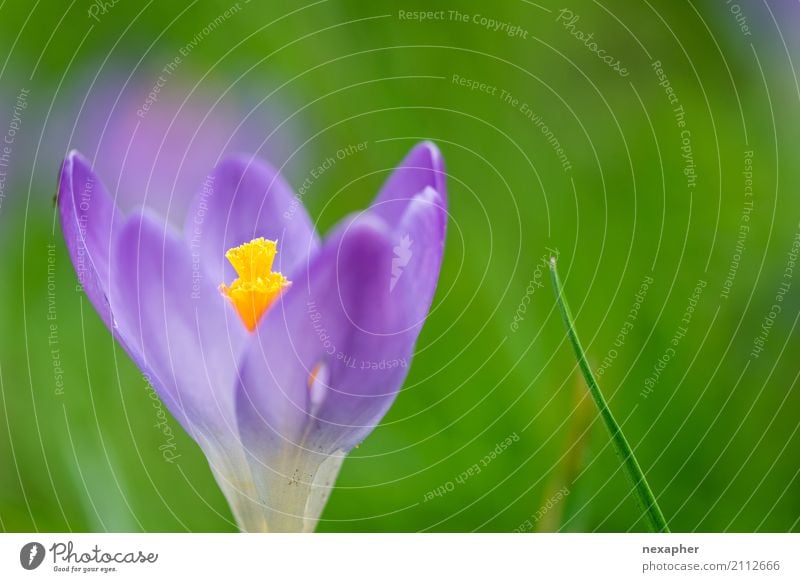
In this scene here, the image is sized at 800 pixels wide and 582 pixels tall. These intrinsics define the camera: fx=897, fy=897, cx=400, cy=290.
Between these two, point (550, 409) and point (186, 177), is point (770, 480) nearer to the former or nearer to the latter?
point (550, 409)

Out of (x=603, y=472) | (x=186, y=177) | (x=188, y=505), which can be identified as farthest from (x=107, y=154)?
(x=603, y=472)

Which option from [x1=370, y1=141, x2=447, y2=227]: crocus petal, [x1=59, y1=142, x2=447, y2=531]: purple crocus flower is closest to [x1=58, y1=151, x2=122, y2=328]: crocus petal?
[x1=59, y1=142, x2=447, y2=531]: purple crocus flower

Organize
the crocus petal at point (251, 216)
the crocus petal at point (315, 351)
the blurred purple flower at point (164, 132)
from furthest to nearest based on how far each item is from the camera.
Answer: the blurred purple flower at point (164, 132)
the crocus petal at point (251, 216)
the crocus petal at point (315, 351)
